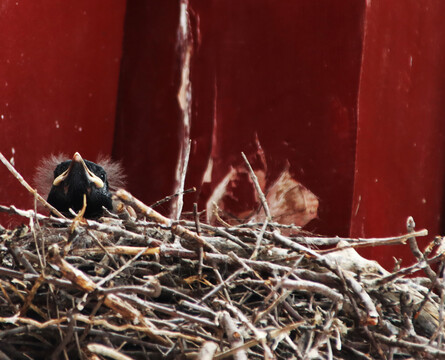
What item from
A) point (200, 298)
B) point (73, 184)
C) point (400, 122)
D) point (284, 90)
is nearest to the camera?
point (200, 298)

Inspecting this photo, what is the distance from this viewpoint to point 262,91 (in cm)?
255

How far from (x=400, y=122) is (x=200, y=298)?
146cm

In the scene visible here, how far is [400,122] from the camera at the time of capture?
264 centimetres

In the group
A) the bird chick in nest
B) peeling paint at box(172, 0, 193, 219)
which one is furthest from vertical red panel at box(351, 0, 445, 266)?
the bird chick in nest

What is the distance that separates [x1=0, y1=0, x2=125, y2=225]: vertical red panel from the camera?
2314 mm

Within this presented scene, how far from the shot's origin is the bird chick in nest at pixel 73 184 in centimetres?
219

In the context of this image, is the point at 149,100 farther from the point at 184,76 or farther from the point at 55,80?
the point at 55,80

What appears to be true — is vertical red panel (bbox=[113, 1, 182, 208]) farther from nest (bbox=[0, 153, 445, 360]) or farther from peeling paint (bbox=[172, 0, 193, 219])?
nest (bbox=[0, 153, 445, 360])

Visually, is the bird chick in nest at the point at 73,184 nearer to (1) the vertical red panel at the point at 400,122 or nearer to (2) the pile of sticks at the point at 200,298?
(2) the pile of sticks at the point at 200,298

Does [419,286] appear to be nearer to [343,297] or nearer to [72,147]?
[343,297]

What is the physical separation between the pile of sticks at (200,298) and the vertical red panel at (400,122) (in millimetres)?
899

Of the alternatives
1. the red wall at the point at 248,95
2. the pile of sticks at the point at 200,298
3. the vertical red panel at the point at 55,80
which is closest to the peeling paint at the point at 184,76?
the red wall at the point at 248,95

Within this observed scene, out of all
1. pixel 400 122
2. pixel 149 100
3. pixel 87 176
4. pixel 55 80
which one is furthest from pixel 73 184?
pixel 400 122

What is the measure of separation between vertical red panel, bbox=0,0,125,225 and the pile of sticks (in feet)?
2.68
